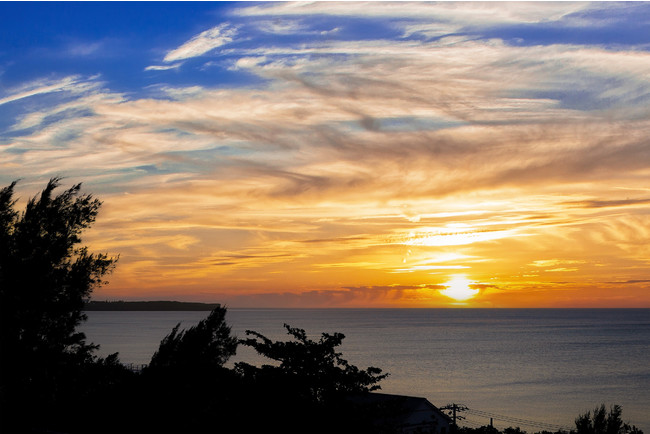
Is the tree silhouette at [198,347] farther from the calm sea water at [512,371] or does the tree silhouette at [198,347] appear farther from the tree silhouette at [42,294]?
the calm sea water at [512,371]

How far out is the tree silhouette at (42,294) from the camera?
19.1 meters

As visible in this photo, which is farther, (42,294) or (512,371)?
(512,371)

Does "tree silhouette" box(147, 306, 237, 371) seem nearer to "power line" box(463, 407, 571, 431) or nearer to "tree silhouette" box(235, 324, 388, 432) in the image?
"tree silhouette" box(235, 324, 388, 432)

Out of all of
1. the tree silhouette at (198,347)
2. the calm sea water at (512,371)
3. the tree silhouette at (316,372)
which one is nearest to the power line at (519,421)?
the calm sea water at (512,371)

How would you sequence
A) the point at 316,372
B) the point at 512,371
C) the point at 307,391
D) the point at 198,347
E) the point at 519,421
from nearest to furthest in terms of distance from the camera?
1. the point at 307,391
2. the point at 316,372
3. the point at 198,347
4. the point at 519,421
5. the point at 512,371

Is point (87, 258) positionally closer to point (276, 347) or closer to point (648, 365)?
point (276, 347)

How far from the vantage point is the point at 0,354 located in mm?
18953

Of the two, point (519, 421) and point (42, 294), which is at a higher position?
point (42, 294)

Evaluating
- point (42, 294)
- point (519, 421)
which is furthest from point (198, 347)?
point (519, 421)

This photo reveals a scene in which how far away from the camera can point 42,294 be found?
20.4 meters

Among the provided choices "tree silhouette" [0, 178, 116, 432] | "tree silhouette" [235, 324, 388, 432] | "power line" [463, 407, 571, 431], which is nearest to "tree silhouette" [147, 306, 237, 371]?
"tree silhouette" [0, 178, 116, 432]

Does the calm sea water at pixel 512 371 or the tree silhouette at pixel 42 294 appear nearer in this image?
the tree silhouette at pixel 42 294

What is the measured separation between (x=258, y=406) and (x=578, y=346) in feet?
535

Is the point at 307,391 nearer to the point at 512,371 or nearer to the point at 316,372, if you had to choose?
the point at 316,372
